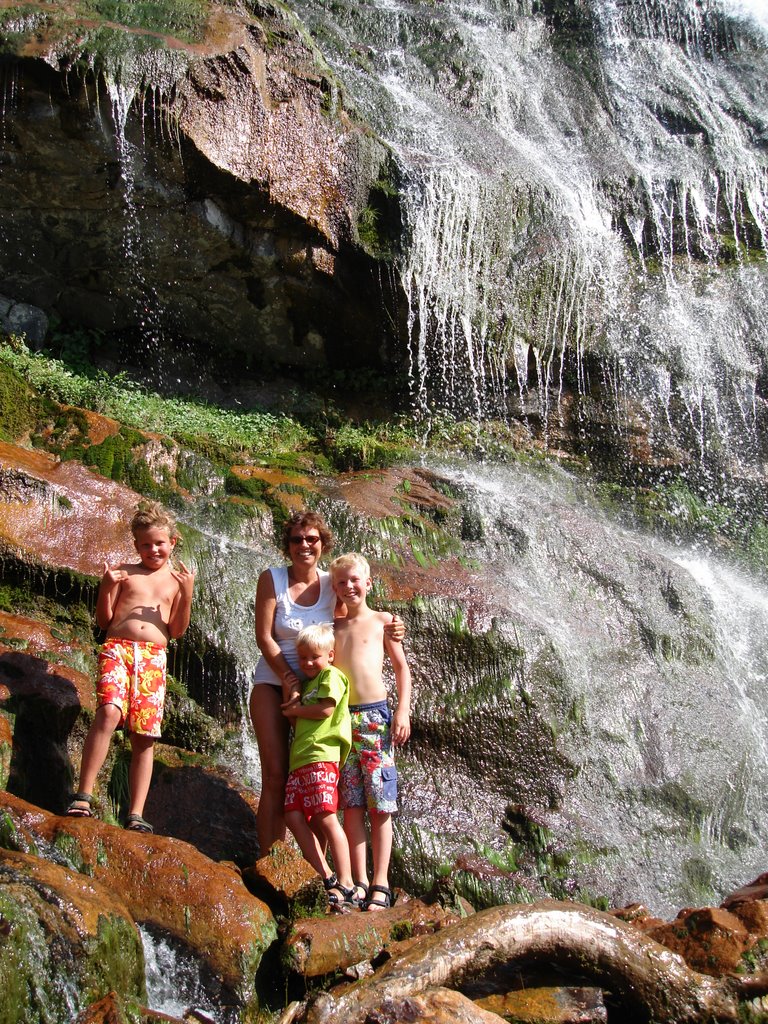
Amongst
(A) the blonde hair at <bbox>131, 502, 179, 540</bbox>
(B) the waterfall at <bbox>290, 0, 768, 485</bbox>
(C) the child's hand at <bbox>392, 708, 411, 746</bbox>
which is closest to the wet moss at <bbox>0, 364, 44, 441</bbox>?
(A) the blonde hair at <bbox>131, 502, 179, 540</bbox>

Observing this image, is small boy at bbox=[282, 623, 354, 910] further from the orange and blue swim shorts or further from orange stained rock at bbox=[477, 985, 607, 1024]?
orange stained rock at bbox=[477, 985, 607, 1024]

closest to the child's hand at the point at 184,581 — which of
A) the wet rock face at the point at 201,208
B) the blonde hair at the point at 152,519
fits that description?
the blonde hair at the point at 152,519

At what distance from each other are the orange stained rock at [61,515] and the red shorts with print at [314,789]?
2.39 meters

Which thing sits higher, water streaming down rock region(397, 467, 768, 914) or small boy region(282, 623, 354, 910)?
small boy region(282, 623, 354, 910)

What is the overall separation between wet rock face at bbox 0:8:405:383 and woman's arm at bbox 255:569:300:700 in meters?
6.48

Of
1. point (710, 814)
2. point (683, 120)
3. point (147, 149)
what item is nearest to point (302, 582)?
point (710, 814)

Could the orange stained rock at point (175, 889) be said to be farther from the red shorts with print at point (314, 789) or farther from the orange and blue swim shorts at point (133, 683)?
the orange and blue swim shorts at point (133, 683)

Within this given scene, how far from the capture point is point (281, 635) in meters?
4.93

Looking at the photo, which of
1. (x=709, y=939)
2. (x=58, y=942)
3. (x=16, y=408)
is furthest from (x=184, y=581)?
(x=16, y=408)

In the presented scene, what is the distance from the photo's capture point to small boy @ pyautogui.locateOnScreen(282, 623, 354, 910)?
4.49m

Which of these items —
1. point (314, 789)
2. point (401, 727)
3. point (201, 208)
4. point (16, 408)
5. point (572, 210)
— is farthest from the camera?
point (572, 210)

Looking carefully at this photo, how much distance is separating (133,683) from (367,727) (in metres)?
1.13

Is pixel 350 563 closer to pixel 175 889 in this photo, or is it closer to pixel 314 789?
pixel 314 789

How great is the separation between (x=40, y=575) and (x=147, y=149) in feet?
17.8
